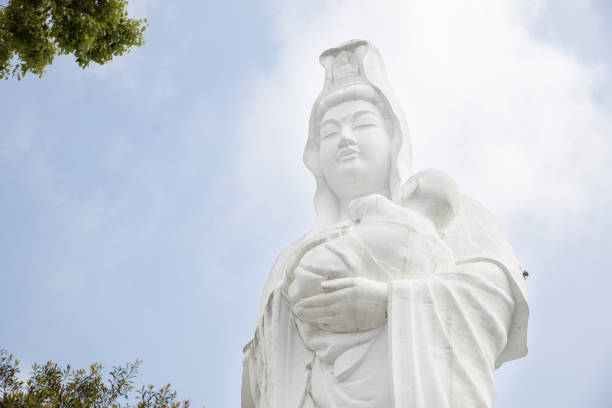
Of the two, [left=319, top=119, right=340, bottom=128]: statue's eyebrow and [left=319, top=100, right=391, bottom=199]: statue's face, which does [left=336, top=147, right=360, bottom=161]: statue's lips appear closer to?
[left=319, top=100, right=391, bottom=199]: statue's face

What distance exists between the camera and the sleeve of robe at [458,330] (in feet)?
14.1

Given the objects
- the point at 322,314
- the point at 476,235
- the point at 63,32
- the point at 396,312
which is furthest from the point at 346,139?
the point at 63,32

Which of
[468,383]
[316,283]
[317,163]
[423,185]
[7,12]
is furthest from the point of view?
[7,12]

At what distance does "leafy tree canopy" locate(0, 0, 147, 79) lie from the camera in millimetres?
7254

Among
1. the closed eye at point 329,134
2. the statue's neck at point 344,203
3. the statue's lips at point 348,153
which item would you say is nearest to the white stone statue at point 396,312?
the statue's neck at point 344,203

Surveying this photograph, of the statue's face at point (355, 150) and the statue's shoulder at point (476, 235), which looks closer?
the statue's shoulder at point (476, 235)

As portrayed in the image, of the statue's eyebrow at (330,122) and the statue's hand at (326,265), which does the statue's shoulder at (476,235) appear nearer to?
the statue's hand at (326,265)

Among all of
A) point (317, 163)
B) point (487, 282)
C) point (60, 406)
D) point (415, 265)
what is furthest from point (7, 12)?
point (487, 282)

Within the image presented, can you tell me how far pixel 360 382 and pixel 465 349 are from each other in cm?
69

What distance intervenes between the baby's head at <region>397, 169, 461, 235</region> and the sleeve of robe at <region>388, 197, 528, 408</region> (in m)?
0.35

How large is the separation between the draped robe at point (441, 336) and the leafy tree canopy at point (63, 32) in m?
3.81

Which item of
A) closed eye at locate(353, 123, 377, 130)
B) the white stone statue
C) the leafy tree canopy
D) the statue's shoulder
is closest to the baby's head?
the white stone statue

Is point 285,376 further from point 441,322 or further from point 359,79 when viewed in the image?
point 359,79

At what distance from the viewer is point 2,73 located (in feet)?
24.2
